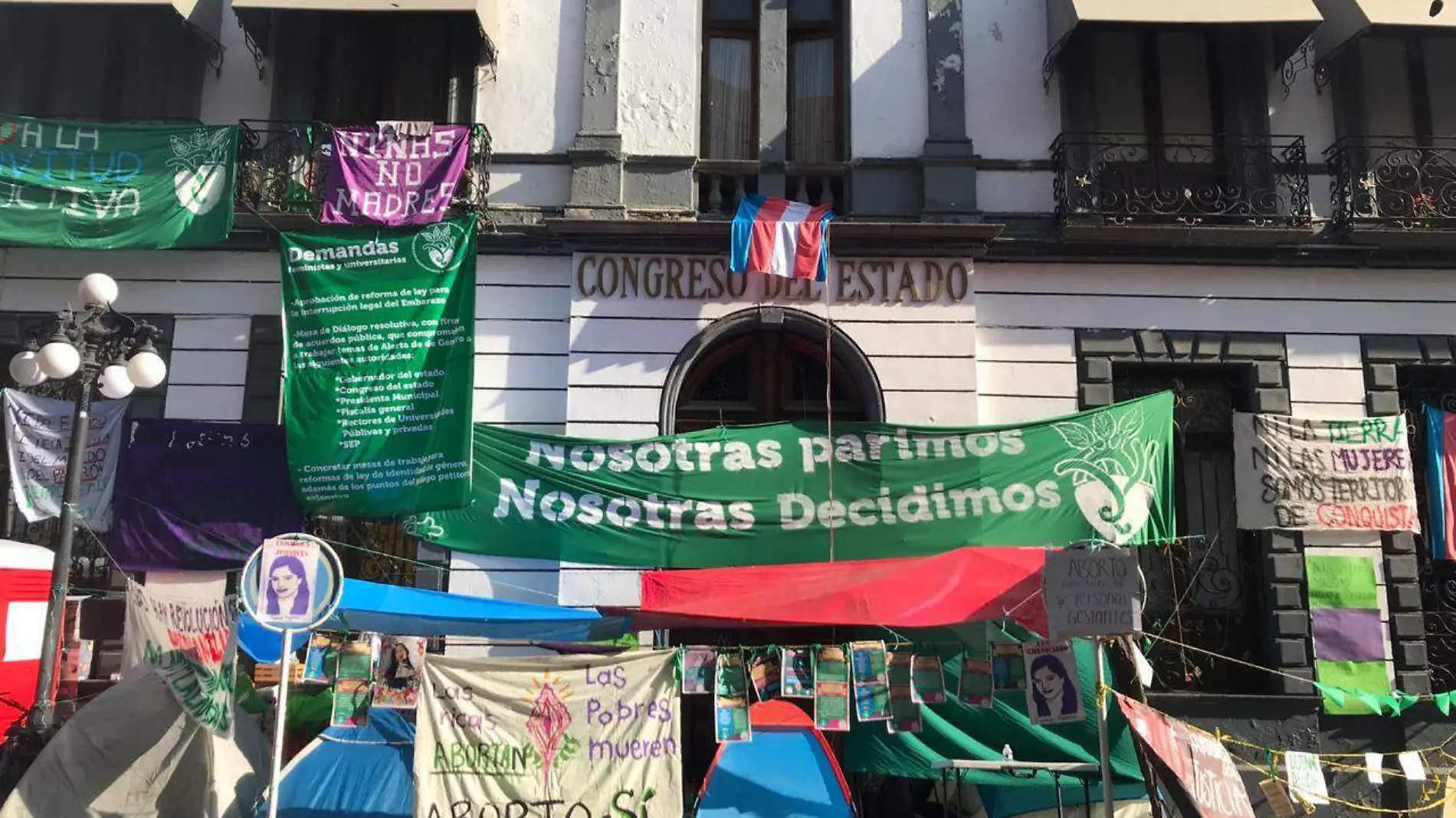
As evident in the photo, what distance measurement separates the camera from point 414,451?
1132 cm

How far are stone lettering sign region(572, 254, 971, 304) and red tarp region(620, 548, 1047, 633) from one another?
12.9 feet

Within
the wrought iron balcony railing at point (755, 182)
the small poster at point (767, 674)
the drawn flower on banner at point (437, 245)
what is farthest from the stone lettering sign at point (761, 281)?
the small poster at point (767, 674)

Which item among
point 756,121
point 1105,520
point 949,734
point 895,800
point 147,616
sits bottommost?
point 895,800

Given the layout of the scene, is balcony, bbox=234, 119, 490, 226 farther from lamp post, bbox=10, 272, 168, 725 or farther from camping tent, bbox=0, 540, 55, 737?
camping tent, bbox=0, 540, 55, 737

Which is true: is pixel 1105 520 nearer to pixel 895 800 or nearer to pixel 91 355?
pixel 895 800

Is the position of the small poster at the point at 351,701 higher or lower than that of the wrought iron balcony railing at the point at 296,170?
lower

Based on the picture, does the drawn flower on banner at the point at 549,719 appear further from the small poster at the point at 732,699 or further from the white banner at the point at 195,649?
the white banner at the point at 195,649

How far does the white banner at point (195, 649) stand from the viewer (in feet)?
28.1

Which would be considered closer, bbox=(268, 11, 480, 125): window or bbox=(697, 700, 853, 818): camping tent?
bbox=(697, 700, 853, 818): camping tent

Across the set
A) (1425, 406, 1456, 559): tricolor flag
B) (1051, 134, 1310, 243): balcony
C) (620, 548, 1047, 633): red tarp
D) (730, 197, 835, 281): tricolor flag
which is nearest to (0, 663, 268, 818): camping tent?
(620, 548, 1047, 633): red tarp

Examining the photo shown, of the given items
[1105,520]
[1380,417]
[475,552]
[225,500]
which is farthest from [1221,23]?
[225,500]

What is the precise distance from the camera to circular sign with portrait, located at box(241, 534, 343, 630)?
7.96 m

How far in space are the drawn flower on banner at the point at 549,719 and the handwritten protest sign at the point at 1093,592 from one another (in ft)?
11.7

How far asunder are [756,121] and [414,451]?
528 cm
